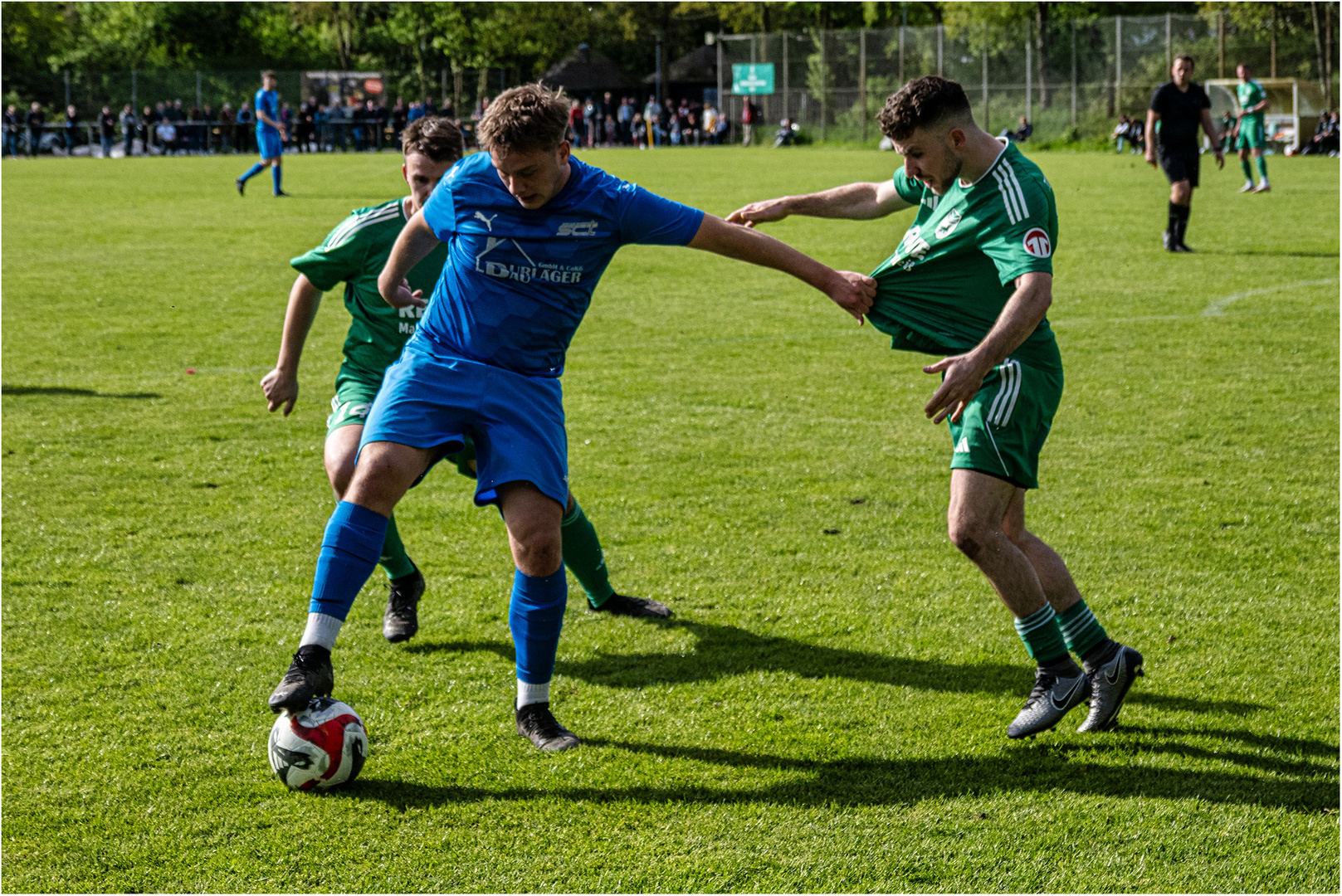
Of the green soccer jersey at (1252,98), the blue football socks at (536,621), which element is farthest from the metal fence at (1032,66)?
the blue football socks at (536,621)

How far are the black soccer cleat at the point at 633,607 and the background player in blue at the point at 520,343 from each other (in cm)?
105

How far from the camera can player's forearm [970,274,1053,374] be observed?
3.61 metres

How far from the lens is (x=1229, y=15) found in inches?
1465

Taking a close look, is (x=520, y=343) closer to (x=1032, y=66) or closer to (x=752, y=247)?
(x=752, y=247)

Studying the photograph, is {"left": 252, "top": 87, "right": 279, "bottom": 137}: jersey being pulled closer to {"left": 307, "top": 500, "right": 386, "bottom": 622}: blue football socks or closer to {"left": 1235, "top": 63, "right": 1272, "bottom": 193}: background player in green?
{"left": 1235, "top": 63, "right": 1272, "bottom": 193}: background player in green

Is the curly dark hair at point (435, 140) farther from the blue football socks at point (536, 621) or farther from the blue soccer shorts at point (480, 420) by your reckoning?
the blue football socks at point (536, 621)

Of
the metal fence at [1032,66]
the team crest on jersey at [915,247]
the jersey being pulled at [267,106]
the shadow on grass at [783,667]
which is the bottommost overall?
the shadow on grass at [783,667]

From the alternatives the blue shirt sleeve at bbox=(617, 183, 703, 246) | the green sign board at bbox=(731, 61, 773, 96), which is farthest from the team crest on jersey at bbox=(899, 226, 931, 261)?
the green sign board at bbox=(731, 61, 773, 96)

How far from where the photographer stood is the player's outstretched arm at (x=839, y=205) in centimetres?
439

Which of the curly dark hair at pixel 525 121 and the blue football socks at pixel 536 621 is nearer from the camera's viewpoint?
the curly dark hair at pixel 525 121

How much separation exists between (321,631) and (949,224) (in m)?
2.34

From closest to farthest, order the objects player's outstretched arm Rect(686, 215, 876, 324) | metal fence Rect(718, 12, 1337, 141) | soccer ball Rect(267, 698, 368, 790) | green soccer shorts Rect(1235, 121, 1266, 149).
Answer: soccer ball Rect(267, 698, 368, 790) < player's outstretched arm Rect(686, 215, 876, 324) < green soccer shorts Rect(1235, 121, 1266, 149) < metal fence Rect(718, 12, 1337, 141)

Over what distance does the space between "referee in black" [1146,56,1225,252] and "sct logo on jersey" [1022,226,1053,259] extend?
11.5m

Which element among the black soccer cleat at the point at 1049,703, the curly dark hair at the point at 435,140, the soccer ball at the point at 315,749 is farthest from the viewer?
the curly dark hair at the point at 435,140
